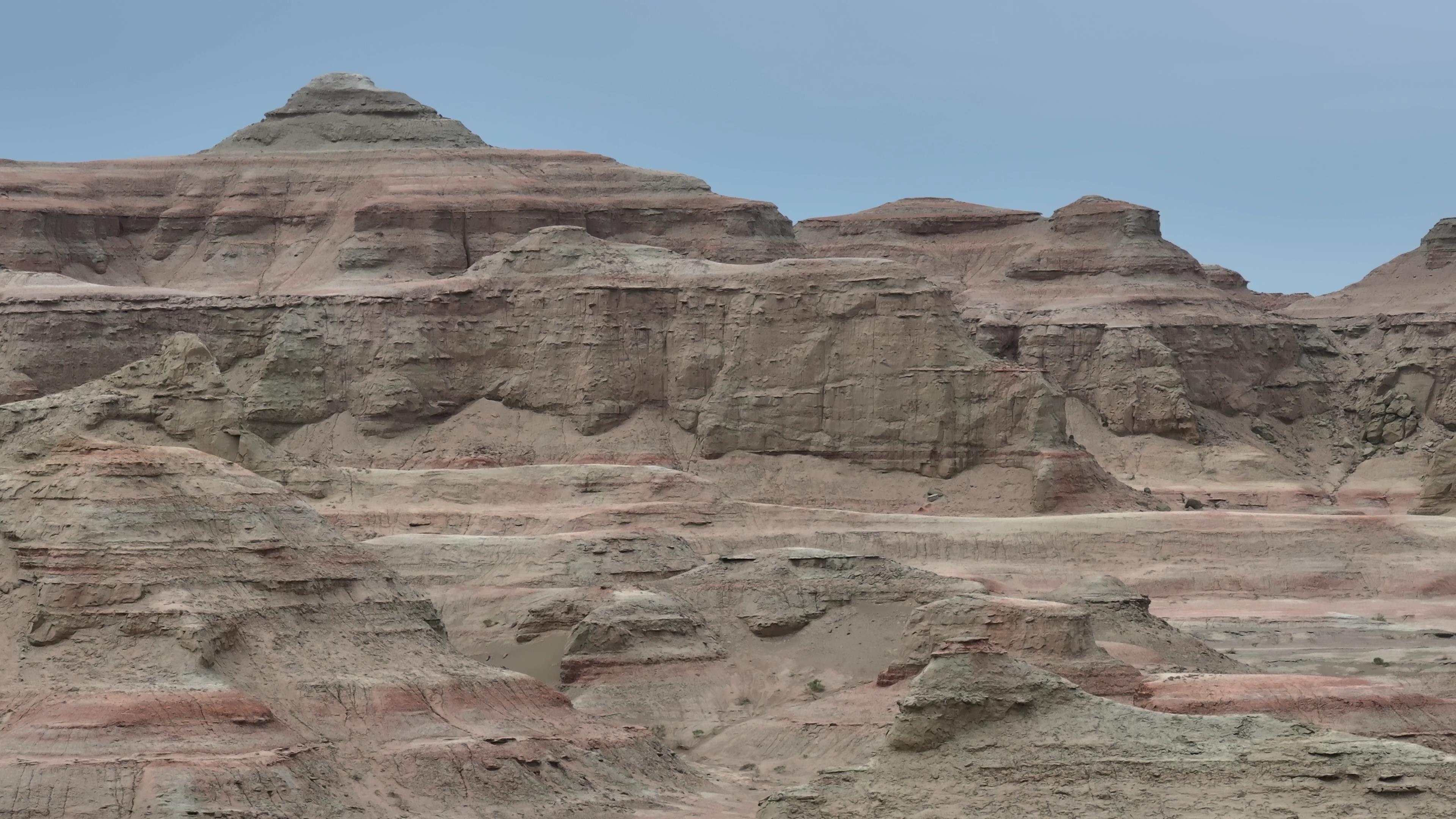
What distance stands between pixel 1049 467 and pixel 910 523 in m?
6.34

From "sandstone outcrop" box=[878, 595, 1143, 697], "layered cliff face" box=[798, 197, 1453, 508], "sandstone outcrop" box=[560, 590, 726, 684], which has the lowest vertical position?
"sandstone outcrop" box=[560, 590, 726, 684]

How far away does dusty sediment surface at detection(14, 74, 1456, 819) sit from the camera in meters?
42.8

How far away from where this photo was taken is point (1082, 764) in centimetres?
3947

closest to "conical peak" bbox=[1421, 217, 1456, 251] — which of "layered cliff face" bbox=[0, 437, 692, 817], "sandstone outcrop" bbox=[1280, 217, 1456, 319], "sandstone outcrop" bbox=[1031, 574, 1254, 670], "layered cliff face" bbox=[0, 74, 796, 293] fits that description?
"sandstone outcrop" bbox=[1280, 217, 1456, 319]

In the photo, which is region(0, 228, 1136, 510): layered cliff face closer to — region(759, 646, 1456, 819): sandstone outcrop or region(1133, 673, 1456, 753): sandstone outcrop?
region(1133, 673, 1456, 753): sandstone outcrop

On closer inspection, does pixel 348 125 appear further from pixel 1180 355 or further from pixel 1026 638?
pixel 1026 638

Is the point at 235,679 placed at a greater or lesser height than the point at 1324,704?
greater

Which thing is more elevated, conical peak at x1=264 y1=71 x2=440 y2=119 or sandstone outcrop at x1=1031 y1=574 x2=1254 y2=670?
conical peak at x1=264 y1=71 x2=440 y2=119

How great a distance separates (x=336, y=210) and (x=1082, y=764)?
70.6 m

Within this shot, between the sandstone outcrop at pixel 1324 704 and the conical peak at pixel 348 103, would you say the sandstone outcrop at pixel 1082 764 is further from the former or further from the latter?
the conical peak at pixel 348 103

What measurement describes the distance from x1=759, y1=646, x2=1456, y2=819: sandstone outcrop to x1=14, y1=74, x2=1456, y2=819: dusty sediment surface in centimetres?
8

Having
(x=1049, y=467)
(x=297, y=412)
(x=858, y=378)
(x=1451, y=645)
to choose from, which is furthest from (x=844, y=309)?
(x=1451, y=645)

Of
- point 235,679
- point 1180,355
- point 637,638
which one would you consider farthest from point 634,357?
point 235,679

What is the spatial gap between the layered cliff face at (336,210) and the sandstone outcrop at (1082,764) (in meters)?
60.6
